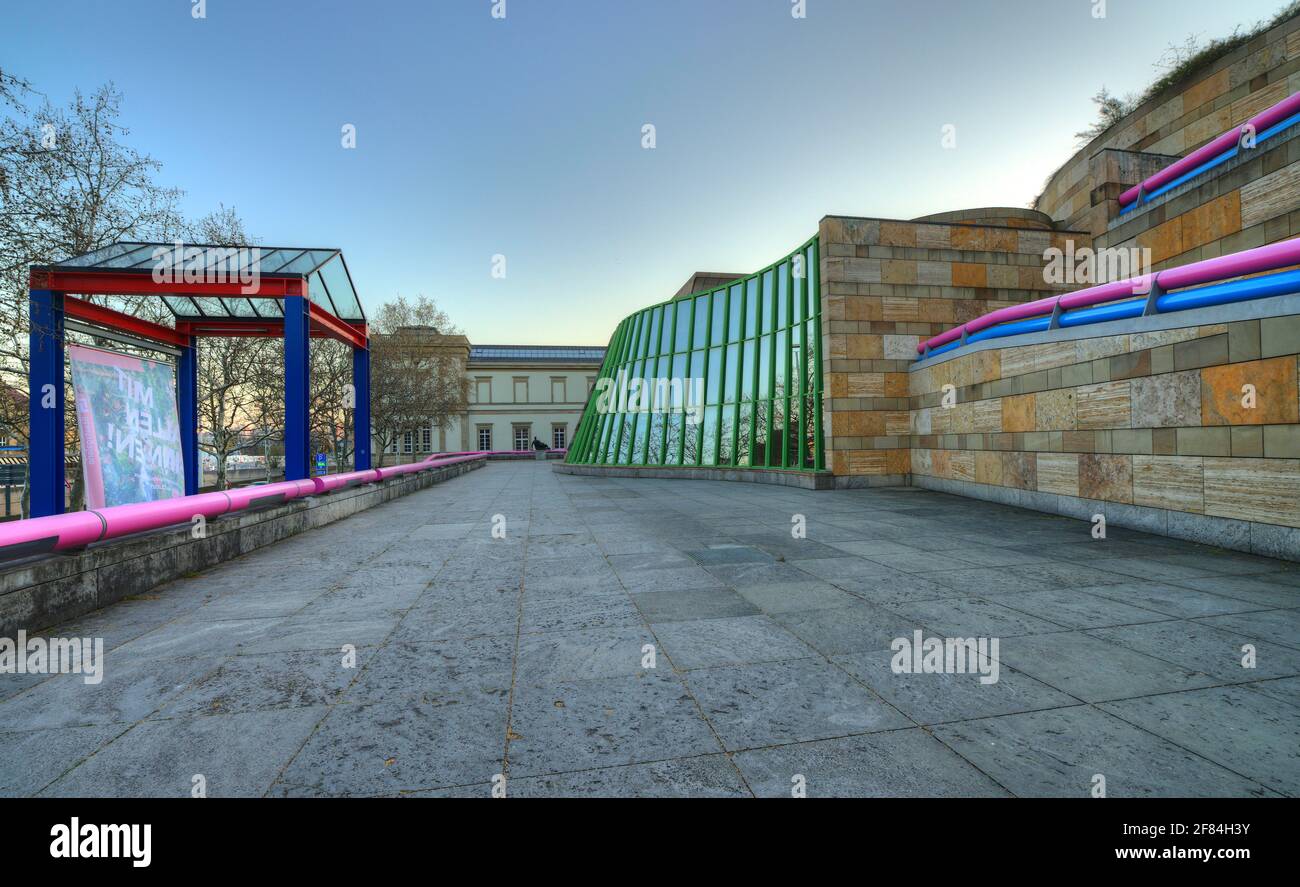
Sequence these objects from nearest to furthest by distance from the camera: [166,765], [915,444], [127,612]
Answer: [166,765] → [127,612] → [915,444]

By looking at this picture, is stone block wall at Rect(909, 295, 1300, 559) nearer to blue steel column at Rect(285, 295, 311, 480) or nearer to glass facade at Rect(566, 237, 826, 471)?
glass facade at Rect(566, 237, 826, 471)

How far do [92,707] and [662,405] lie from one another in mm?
19857

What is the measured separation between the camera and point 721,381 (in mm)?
19875

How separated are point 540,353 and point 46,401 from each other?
59.9 meters

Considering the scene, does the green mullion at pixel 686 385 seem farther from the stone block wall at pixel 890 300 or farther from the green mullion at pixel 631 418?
the stone block wall at pixel 890 300

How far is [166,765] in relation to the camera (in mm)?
2438

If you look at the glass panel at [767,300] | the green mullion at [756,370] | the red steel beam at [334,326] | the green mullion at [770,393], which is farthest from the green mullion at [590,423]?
the red steel beam at [334,326]

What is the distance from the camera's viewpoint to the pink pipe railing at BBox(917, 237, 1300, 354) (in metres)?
6.12

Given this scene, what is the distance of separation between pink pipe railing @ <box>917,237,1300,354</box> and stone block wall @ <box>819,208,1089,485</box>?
382cm

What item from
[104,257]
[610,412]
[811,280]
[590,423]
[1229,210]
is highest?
[811,280]

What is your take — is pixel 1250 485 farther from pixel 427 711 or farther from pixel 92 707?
pixel 92 707

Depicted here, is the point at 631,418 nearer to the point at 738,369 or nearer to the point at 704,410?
the point at 704,410

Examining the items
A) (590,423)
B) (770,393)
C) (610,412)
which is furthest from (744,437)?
(590,423)
